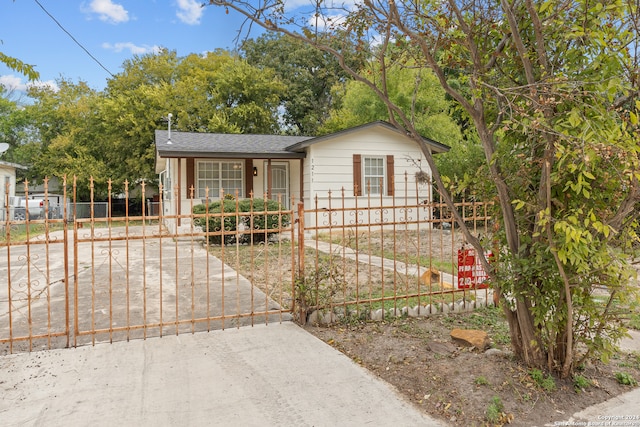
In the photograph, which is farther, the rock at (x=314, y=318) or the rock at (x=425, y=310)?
the rock at (x=425, y=310)

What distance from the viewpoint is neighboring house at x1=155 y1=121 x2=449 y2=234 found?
14.4 m

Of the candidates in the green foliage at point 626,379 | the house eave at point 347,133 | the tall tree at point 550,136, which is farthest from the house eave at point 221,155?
the green foliage at point 626,379

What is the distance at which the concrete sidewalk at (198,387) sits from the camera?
2865 millimetres

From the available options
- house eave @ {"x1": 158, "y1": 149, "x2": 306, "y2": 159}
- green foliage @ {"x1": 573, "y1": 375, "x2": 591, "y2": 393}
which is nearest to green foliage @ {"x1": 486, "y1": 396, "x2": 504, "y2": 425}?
green foliage @ {"x1": 573, "y1": 375, "x2": 591, "y2": 393}

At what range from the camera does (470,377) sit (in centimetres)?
340

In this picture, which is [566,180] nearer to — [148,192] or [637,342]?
[637,342]

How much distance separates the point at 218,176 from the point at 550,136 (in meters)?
14.3

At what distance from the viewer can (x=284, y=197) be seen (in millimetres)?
17062

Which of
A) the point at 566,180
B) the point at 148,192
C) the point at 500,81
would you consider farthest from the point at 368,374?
the point at 148,192

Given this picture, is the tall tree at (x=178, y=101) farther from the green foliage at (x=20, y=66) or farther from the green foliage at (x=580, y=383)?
the green foliage at (x=580, y=383)

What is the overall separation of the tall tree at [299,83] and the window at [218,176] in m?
15.9

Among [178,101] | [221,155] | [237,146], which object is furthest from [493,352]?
[178,101]

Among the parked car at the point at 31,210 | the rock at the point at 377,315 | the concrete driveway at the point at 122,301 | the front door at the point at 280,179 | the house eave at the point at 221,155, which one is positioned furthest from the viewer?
the parked car at the point at 31,210

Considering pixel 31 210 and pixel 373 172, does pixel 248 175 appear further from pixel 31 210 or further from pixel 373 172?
pixel 31 210
